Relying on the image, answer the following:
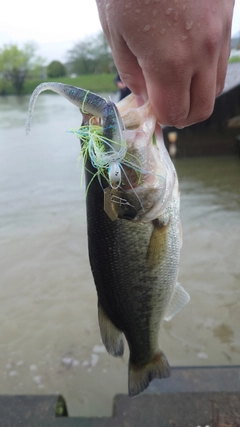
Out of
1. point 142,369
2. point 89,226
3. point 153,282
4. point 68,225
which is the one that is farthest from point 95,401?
point 68,225

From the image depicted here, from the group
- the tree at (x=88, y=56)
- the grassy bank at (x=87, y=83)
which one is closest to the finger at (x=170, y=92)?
the grassy bank at (x=87, y=83)

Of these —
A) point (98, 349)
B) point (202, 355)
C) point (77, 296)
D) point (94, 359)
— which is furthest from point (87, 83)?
point (202, 355)

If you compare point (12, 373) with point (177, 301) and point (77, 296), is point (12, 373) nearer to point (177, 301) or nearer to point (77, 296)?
point (77, 296)

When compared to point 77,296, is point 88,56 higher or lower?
higher

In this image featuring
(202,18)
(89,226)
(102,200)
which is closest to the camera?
(202,18)

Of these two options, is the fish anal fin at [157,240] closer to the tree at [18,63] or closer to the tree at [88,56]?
the tree at [88,56]

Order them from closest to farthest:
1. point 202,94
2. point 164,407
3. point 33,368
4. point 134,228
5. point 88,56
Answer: point 202,94 < point 134,228 < point 164,407 < point 33,368 < point 88,56

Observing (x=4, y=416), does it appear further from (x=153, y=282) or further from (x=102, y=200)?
(x=102, y=200)
